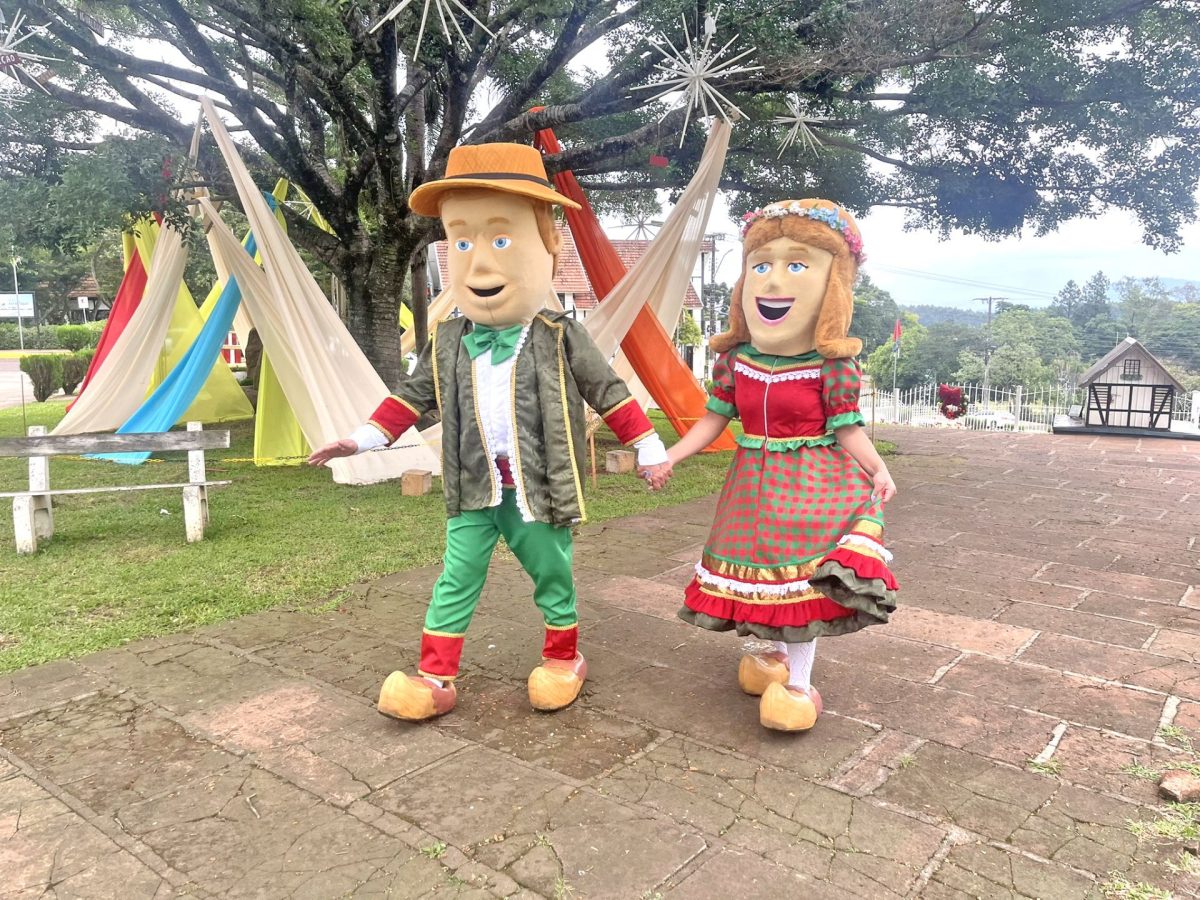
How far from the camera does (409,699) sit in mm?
2658

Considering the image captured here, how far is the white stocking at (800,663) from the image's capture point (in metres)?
2.70

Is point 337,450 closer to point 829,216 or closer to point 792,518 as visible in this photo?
point 792,518

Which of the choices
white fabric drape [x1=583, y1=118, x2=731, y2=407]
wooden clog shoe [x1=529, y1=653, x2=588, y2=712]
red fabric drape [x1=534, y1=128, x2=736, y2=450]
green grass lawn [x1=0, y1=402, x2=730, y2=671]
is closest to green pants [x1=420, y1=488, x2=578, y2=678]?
wooden clog shoe [x1=529, y1=653, x2=588, y2=712]

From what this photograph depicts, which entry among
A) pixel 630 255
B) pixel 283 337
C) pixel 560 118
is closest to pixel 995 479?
pixel 560 118

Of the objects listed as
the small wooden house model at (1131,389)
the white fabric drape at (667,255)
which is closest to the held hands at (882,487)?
the white fabric drape at (667,255)

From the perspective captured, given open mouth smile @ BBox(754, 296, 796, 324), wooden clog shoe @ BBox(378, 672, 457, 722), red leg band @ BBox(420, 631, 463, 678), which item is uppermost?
open mouth smile @ BBox(754, 296, 796, 324)

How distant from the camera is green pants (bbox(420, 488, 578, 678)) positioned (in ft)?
9.21

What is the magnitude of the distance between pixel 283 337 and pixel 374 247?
168 centimetres

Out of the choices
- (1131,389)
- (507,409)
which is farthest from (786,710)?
(1131,389)

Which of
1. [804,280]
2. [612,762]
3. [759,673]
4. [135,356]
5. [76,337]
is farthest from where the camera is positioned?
[76,337]

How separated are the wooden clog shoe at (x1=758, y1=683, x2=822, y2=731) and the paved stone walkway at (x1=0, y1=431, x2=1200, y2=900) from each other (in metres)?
0.06

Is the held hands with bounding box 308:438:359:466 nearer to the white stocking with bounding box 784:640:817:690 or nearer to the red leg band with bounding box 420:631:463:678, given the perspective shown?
the red leg band with bounding box 420:631:463:678

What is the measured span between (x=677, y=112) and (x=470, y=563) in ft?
16.9

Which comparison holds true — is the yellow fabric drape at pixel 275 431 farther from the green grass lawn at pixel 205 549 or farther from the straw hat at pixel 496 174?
the straw hat at pixel 496 174
